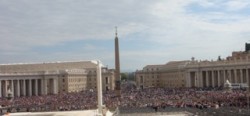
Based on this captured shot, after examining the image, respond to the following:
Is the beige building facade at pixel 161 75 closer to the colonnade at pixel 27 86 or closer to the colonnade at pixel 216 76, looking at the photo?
the colonnade at pixel 216 76

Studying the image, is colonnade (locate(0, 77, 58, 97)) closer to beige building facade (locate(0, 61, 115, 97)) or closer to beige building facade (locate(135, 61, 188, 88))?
beige building facade (locate(0, 61, 115, 97))

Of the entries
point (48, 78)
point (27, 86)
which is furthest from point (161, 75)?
point (27, 86)

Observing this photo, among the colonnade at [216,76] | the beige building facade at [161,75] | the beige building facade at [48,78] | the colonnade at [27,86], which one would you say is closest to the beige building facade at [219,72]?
A: the colonnade at [216,76]

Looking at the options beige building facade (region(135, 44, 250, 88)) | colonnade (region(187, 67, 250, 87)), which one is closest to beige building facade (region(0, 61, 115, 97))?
beige building facade (region(135, 44, 250, 88))

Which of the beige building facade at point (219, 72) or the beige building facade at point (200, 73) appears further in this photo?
the beige building facade at point (200, 73)

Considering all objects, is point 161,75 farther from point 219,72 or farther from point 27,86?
point 27,86

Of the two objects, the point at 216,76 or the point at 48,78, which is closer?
the point at 216,76
